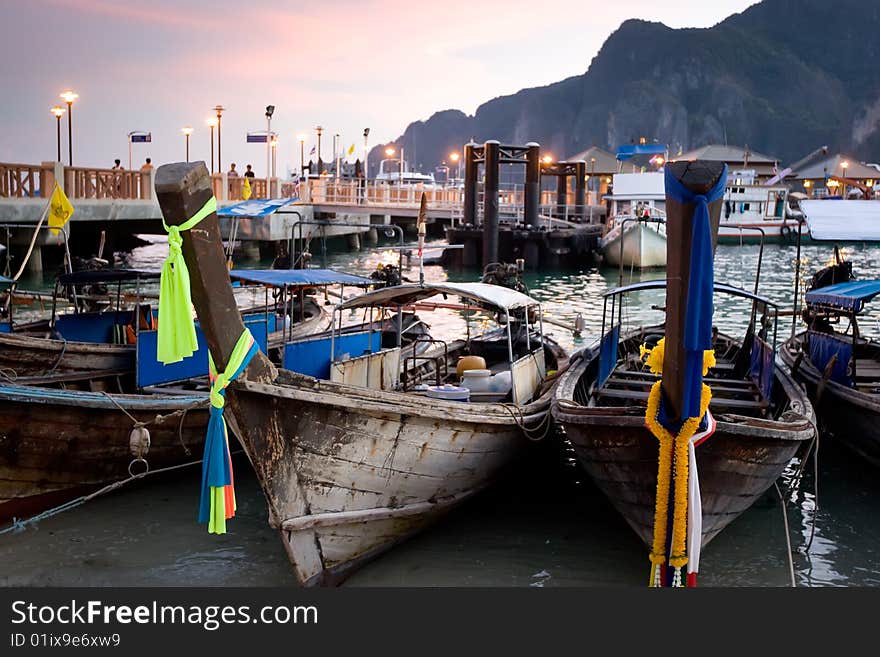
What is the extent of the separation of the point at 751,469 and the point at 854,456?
4.25 meters

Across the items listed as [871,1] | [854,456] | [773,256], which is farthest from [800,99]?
[854,456]

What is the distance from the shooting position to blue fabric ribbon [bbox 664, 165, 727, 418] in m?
5.48

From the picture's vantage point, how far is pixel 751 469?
7078mm

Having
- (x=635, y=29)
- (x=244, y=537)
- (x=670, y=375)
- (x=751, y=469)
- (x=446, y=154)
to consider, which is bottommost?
(x=244, y=537)

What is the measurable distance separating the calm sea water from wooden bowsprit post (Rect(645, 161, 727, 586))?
49.0 inches

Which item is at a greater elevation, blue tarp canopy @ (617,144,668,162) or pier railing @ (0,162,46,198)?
blue tarp canopy @ (617,144,668,162)

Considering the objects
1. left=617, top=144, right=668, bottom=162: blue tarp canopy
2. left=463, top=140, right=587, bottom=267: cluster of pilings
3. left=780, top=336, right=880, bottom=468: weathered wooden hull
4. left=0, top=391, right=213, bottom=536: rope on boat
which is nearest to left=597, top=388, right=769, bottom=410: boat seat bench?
left=780, top=336, right=880, bottom=468: weathered wooden hull

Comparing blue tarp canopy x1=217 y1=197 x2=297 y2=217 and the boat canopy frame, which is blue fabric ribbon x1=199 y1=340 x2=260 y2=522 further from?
blue tarp canopy x1=217 y1=197 x2=297 y2=217

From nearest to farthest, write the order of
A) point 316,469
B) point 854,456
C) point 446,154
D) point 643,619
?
point 643,619 < point 316,469 < point 854,456 < point 446,154

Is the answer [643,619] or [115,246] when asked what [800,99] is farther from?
[643,619]

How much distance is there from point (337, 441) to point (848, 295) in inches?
254

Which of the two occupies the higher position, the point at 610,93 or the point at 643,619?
the point at 610,93

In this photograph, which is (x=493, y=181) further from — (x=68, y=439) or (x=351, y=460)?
(x=351, y=460)

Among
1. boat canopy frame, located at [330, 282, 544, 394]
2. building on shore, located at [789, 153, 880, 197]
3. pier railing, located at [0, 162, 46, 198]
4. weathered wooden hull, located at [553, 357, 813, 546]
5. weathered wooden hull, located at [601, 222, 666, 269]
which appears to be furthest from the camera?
building on shore, located at [789, 153, 880, 197]
